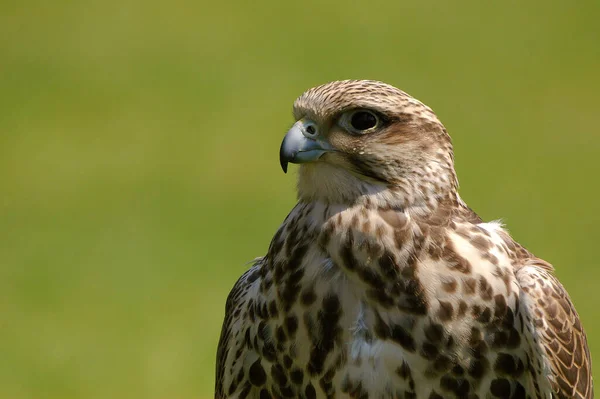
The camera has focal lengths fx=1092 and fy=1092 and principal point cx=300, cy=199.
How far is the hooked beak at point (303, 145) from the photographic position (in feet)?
11.4

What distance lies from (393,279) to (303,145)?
517 mm

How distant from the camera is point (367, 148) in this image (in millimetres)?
3498

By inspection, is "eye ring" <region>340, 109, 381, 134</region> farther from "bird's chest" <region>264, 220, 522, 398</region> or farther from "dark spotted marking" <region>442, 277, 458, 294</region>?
"dark spotted marking" <region>442, 277, 458, 294</region>

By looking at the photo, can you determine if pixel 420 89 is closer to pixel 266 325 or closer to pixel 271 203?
pixel 271 203

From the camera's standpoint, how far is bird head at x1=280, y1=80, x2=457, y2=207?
3506 mm

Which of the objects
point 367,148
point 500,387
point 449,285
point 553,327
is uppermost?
point 367,148

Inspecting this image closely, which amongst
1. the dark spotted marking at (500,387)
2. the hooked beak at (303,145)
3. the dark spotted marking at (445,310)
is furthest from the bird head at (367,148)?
the dark spotted marking at (500,387)

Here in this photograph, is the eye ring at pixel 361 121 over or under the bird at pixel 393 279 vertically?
over

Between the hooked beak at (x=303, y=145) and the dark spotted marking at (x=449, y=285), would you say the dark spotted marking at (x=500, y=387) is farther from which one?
the hooked beak at (x=303, y=145)

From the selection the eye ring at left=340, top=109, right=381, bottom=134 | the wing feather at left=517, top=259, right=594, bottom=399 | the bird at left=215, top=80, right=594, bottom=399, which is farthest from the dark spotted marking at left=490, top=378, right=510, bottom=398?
the eye ring at left=340, top=109, right=381, bottom=134

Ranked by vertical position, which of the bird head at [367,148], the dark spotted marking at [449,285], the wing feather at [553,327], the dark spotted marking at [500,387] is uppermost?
the bird head at [367,148]

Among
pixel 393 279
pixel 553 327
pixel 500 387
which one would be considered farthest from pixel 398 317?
pixel 553 327

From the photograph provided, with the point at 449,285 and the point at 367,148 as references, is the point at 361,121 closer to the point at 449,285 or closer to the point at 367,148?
the point at 367,148

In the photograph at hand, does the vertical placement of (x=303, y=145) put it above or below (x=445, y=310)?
above
